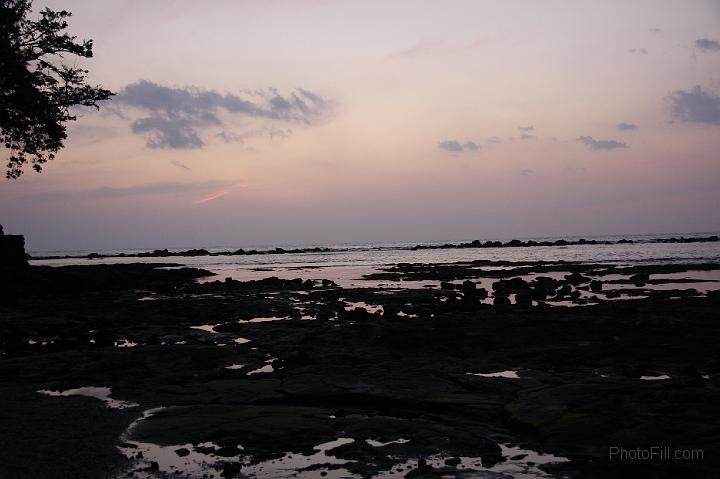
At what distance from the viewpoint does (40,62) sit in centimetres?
2694

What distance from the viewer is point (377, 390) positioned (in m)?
11.1

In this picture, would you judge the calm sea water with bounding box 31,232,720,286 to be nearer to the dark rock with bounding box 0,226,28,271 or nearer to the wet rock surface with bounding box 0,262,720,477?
the dark rock with bounding box 0,226,28,271

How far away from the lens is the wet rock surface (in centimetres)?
779

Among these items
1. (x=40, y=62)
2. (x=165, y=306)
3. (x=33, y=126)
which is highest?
(x=40, y=62)

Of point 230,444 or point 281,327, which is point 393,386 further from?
point 281,327

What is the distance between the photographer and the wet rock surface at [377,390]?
25.6ft

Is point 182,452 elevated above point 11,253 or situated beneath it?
situated beneath

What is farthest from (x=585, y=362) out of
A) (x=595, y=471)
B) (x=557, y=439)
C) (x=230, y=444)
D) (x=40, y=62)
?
(x=40, y=62)

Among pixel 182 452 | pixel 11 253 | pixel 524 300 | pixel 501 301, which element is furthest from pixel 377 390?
pixel 11 253

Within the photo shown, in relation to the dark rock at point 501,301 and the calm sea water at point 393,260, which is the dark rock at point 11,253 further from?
the dark rock at point 501,301

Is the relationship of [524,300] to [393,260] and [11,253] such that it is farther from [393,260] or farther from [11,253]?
[393,260]

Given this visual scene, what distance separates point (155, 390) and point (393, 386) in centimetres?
458

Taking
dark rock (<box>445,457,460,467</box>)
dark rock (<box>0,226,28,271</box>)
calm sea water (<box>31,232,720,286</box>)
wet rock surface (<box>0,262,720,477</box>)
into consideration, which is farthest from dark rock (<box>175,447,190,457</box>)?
calm sea water (<box>31,232,720,286</box>)

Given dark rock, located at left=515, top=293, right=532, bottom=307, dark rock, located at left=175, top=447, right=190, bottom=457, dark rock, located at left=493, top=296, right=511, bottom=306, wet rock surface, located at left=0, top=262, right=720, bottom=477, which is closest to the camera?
wet rock surface, located at left=0, top=262, right=720, bottom=477
